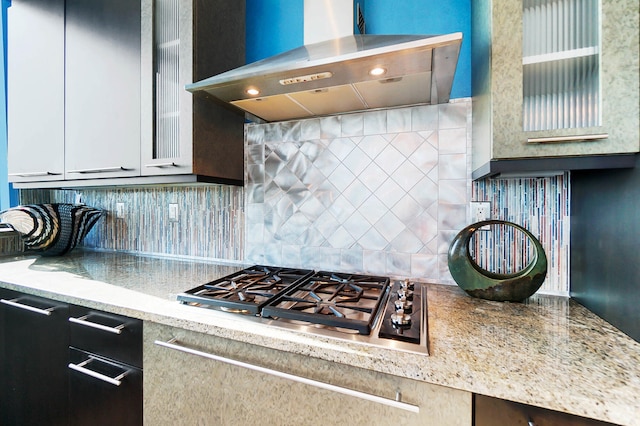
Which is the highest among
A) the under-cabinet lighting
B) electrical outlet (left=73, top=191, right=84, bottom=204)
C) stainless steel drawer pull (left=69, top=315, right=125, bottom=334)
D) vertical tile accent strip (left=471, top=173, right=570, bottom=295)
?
the under-cabinet lighting

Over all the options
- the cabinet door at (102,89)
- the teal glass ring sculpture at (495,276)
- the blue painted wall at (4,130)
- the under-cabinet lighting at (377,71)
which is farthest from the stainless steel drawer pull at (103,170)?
the teal glass ring sculpture at (495,276)

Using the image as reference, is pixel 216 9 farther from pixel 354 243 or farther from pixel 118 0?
pixel 354 243

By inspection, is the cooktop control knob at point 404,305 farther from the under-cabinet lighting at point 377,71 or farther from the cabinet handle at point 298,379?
the under-cabinet lighting at point 377,71

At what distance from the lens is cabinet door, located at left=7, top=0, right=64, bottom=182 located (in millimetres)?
1645

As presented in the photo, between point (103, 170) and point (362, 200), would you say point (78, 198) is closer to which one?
point (103, 170)

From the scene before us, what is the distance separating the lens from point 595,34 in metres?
0.75

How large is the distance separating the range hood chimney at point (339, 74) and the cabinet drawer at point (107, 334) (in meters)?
0.91

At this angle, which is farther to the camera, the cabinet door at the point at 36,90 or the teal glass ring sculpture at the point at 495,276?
the cabinet door at the point at 36,90

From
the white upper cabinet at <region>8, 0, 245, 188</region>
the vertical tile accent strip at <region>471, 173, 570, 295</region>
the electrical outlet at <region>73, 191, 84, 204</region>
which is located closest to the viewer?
the vertical tile accent strip at <region>471, 173, 570, 295</region>

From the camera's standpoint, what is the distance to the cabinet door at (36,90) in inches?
Result: 64.7

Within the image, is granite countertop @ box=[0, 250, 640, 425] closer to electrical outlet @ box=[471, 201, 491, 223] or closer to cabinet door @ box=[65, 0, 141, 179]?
electrical outlet @ box=[471, 201, 491, 223]

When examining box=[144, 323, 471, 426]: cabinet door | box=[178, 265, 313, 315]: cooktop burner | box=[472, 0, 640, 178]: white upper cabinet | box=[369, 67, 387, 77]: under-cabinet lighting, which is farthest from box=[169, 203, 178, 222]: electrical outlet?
box=[472, 0, 640, 178]: white upper cabinet

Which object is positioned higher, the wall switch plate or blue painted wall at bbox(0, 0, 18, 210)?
blue painted wall at bbox(0, 0, 18, 210)

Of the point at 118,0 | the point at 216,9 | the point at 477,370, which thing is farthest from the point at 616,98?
the point at 118,0
